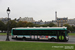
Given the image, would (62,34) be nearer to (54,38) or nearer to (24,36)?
(54,38)

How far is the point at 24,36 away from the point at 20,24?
66.1 metres

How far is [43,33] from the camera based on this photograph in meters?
24.2

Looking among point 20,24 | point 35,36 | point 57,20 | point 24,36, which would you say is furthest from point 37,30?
point 57,20

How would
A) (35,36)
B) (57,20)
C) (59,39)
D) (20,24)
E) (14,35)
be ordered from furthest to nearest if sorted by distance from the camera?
(57,20) < (20,24) < (14,35) < (35,36) < (59,39)

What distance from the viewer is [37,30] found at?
2462 centimetres

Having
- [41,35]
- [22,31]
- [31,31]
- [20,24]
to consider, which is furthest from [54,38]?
[20,24]

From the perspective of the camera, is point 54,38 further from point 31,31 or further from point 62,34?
point 31,31

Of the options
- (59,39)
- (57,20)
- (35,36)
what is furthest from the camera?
(57,20)

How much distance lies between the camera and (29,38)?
24.8 meters

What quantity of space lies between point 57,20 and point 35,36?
450ft

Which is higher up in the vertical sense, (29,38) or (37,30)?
(37,30)

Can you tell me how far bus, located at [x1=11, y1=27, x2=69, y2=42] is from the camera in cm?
2311

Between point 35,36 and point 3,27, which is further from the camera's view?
point 3,27

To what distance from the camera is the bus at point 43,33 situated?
910 inches
